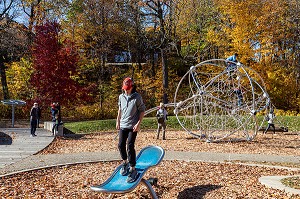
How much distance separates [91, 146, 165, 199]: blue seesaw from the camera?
534 centimetres

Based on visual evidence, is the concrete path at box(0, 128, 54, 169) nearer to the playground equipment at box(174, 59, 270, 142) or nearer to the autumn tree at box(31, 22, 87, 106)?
the autumn tree at box(31, 22, 87, 106)

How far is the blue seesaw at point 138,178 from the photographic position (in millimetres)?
5344

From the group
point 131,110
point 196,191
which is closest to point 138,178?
point 131,110

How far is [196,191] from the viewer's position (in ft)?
21.7

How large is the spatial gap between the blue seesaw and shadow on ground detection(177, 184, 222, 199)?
761mm

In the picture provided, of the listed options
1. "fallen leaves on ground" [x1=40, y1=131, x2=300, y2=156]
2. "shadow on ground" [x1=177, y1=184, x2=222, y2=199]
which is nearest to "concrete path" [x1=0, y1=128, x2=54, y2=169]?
"fallen leaves on ground" [x1=40, y1=131, x2=300, y2=156]

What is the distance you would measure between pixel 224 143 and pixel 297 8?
19790mm

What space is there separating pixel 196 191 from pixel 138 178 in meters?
1.47

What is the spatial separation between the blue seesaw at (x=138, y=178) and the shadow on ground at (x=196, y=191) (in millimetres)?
761

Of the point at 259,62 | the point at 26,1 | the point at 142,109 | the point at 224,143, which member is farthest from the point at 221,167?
the point at 26,1

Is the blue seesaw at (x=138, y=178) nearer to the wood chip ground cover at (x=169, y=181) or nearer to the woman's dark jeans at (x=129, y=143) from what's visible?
the woman's dark jeans at (x=129, y=143)

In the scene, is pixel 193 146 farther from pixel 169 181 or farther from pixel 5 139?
pixel 5 139

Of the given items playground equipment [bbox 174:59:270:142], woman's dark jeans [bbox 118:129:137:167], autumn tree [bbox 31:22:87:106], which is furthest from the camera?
autumn tree [bbox 31:22:87:106]

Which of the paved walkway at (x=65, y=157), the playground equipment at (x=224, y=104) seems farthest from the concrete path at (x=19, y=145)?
the playground equipment at (x=224, y=104)
